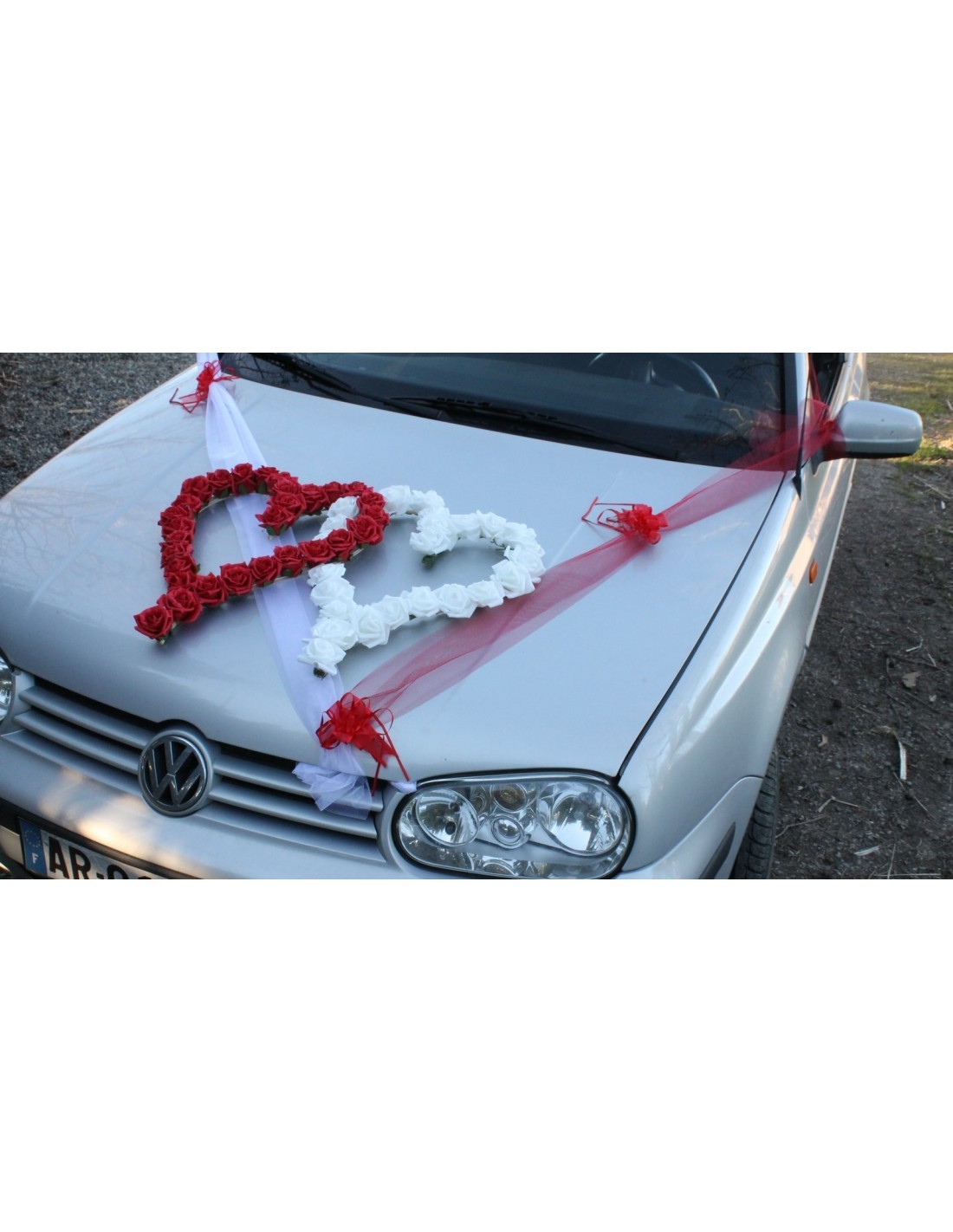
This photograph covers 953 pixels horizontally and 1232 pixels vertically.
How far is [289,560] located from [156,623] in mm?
348

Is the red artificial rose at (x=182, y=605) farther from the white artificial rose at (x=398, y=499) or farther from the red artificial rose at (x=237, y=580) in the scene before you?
the white artificial rose at (x=398, y=499)

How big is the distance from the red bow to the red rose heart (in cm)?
51

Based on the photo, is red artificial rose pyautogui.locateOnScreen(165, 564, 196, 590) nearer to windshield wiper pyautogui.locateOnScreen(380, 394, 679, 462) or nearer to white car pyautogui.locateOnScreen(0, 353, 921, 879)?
white car pyautogui.locateOnScreen(0, 353, 921, 879)

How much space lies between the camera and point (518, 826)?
1.79 m

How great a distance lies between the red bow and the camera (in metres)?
2.18

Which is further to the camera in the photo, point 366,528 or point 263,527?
point 263,527

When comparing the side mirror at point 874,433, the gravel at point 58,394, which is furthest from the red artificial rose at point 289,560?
the gravel at point 58,394

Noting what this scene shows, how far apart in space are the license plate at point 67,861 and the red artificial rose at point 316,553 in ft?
2.46

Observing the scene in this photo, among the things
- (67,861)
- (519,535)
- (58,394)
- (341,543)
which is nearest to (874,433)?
(519,535)

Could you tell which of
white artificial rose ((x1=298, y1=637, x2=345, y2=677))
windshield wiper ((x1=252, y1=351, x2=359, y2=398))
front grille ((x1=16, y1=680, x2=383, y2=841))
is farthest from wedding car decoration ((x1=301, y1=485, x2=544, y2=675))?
windshield wiper ((x1=252, y1=351, x2=359, y2=398))

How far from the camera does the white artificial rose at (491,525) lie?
2.23 metres

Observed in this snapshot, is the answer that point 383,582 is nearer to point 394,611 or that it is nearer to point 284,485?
point 394,611

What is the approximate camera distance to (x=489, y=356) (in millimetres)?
2691
